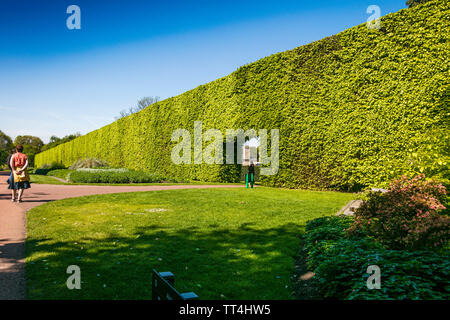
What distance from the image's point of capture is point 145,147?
1015 inches

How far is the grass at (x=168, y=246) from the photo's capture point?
3.62 m

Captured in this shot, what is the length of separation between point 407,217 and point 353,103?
772 cm

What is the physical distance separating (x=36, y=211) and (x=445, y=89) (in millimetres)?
12796

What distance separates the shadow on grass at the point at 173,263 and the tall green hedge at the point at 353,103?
3355 millimetres

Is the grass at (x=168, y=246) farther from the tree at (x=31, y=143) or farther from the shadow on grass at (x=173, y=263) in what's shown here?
the tree at (x=31, y=143)

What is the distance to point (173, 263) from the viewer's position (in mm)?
4371

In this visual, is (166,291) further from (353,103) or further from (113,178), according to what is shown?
(113,178)

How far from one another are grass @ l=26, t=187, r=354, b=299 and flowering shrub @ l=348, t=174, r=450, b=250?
141 cm
